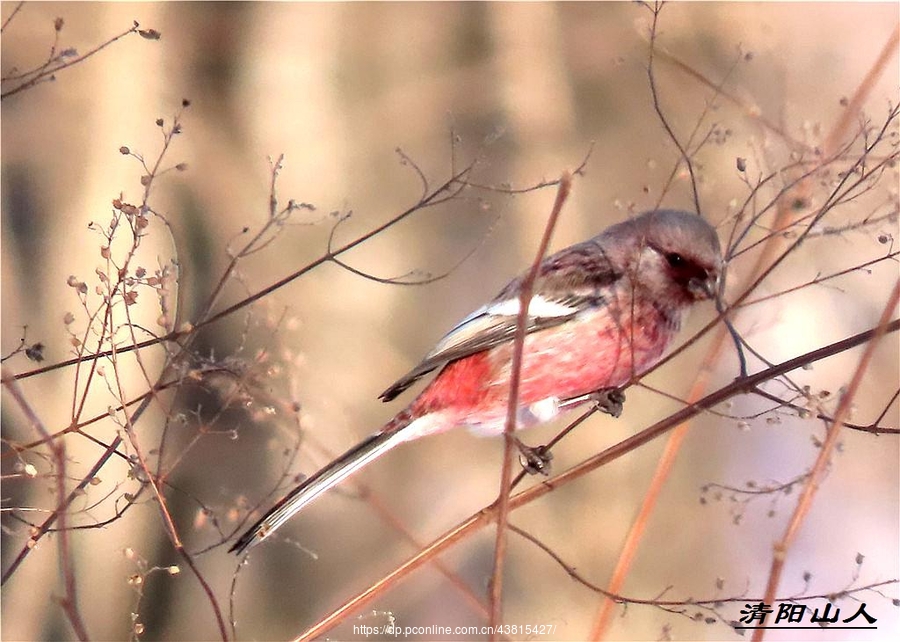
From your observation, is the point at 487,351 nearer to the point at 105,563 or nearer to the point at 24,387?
the point at 24,387

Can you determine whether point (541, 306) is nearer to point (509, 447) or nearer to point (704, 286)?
point (704, 286)

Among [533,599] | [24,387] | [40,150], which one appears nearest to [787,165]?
[533,599]

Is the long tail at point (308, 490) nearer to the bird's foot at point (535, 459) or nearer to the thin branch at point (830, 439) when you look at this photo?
the bird's foot at point (535, 459)

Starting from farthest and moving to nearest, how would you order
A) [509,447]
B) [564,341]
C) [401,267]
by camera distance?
[401,267], [564,341], [509,447]

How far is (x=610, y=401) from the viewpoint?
1379mm

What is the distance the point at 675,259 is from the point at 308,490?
719 millimetres

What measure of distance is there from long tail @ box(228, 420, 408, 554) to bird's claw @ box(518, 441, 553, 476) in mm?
239

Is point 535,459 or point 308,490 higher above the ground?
point 535,459

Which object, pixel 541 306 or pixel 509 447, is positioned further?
pixel 541 306

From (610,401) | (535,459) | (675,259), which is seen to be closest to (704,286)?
(675,259)

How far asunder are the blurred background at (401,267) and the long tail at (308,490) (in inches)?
2.0

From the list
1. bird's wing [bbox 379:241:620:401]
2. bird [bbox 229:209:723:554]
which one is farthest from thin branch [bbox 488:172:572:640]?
bird's wing [bbox 379:241:620:401]

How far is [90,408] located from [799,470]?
125 centimetres

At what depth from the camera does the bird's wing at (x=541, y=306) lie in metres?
1.48
